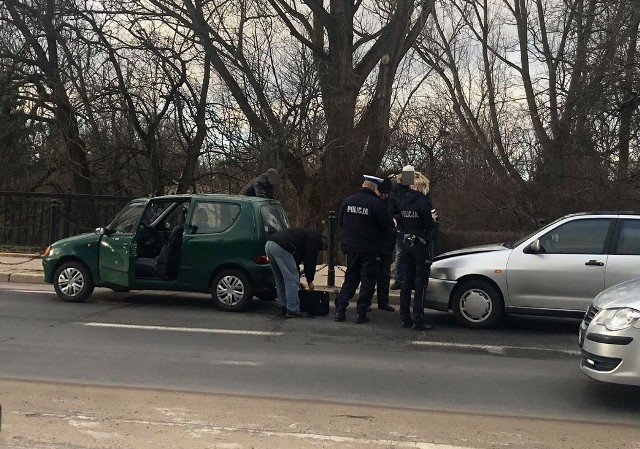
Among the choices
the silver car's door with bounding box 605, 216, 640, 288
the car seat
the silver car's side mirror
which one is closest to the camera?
the silver car's door with bounding box 605, 216, 640, 288

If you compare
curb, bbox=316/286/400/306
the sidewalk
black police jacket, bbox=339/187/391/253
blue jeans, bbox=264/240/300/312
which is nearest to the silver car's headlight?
black police jacket, bbox=339/187/391/253

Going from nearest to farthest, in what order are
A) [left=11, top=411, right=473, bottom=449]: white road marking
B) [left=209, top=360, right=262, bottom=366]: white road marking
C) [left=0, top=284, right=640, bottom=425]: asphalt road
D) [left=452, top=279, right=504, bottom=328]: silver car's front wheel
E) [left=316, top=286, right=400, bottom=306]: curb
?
[left=11, top=411, right=473, bottom=449]: white road marking
[left=0, top=284, right=640, bottom=425]: asphalt road
[left=209, top=360, right=262, bottom=366]: white road marking
[left=452, top=279, right=504, bottom=328]: silver car's front wheel
[left=316, top=286, right=400, bottom=306]: curb

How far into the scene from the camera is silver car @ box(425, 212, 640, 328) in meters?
8.55

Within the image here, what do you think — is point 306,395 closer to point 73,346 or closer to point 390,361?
point 390,361

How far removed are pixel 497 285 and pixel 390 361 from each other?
2363mm

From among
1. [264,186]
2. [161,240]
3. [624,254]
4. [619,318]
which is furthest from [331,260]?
[619,318]

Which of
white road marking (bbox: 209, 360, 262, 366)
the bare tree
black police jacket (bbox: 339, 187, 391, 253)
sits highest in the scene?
the bare tree

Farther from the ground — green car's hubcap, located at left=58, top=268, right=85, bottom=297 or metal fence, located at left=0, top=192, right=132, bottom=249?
metal fence, located at left=0, top=192, right=132, bottom=249

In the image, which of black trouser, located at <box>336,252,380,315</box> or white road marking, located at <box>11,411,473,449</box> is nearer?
white road marking, located at <box>11,411,473,449</box>

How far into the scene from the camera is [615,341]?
5.55 m

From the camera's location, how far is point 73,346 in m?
7.68

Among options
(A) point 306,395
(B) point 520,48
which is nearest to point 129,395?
(A) point 306,395

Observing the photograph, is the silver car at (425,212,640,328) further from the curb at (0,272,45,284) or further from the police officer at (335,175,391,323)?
the curb at (0,272,45,284)

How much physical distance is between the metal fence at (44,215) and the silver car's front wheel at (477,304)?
31.9ft
